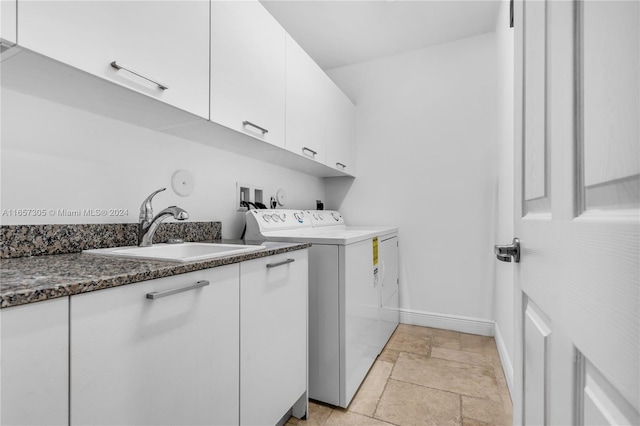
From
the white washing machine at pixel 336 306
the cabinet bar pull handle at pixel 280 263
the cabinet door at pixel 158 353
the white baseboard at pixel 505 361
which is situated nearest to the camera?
the cabinet door at pixel 158 353

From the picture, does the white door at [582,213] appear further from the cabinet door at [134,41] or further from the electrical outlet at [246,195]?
the electrical outlet at [246,195]

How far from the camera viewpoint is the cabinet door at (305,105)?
1903 millimetres

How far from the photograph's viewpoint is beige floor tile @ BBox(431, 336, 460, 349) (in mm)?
2350

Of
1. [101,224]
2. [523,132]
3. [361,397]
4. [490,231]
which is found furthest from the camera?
[490,231]

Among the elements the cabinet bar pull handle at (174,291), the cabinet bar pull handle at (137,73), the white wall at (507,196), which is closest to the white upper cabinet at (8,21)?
the cabinet bar pull handle at (137,73)

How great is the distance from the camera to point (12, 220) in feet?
3.28

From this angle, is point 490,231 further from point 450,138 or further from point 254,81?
point 254,81

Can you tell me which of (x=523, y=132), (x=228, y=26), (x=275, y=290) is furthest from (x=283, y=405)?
(x=228, y=26)

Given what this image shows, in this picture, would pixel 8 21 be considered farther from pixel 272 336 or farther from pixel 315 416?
pixel 315 416

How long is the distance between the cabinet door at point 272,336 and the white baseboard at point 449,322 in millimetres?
1635

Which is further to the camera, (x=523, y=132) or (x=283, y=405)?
(x=283, y=405)

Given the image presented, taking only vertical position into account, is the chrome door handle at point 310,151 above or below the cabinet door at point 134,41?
below

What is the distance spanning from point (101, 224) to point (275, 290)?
2.45 feet

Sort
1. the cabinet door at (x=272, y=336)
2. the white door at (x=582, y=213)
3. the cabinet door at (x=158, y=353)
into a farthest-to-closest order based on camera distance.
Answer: the cabinet door at (x=272, y=336) < the cabinet door at (x=158, y=353) < the white door at (x=582, y=213)
